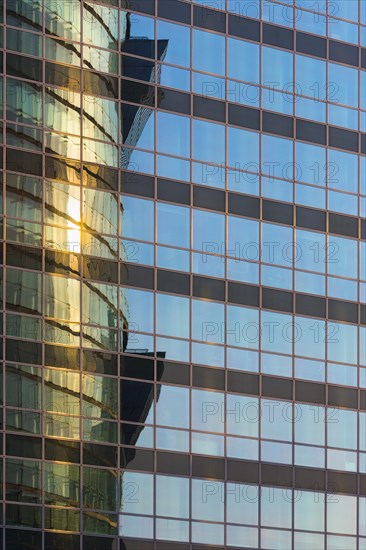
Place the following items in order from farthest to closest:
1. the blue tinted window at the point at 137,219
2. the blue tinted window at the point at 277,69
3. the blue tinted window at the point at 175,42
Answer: the blue tinted window at the point at 277,69, the blue tinted window at the point at 175,42, the blue tinted window at the point at 137,219

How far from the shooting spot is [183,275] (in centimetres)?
5022

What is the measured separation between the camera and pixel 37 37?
4834cm

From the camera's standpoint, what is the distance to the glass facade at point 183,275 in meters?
47.2

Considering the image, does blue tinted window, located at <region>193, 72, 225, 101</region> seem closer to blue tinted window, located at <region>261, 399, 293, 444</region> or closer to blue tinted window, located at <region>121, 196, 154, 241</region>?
blue tinted window, located at <region>121, 196, 154, 241</region>

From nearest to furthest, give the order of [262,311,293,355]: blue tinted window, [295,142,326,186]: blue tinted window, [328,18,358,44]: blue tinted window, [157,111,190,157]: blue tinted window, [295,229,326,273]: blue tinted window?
[157,111,190,157]: blue tinted window < [262,311,293,355]: blue tinted window < [295,229,326,273]: blue tinted window < [295,142,326,186]: blue tinted window < [328,18,358,44]: blue tinted window

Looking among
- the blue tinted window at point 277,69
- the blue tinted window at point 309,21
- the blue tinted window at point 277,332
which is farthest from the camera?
the blue tinted window at point 309,21

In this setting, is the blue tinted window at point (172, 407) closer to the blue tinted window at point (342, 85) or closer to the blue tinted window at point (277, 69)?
the blue tinted window at point (277, 69)

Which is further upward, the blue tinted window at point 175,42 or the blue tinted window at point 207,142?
the blue tinted window at point 175,42

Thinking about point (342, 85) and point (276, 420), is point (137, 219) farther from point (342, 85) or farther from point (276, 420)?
point (342, 85)

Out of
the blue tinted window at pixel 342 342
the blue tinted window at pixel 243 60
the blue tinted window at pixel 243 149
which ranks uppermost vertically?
the blue tinted window at pixel 243 60

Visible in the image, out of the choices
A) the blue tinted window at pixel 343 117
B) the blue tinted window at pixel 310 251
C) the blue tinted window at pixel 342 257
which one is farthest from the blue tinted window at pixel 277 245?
the blue tinted window at pixel 343 117

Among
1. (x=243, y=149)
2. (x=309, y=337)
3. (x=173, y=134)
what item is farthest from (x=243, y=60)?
(x=309, y=337)

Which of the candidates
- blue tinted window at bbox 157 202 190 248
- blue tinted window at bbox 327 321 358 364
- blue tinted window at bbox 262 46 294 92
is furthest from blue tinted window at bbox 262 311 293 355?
blue tinted window at bbox 262 46 294 92

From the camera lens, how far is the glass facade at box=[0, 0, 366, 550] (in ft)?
155
